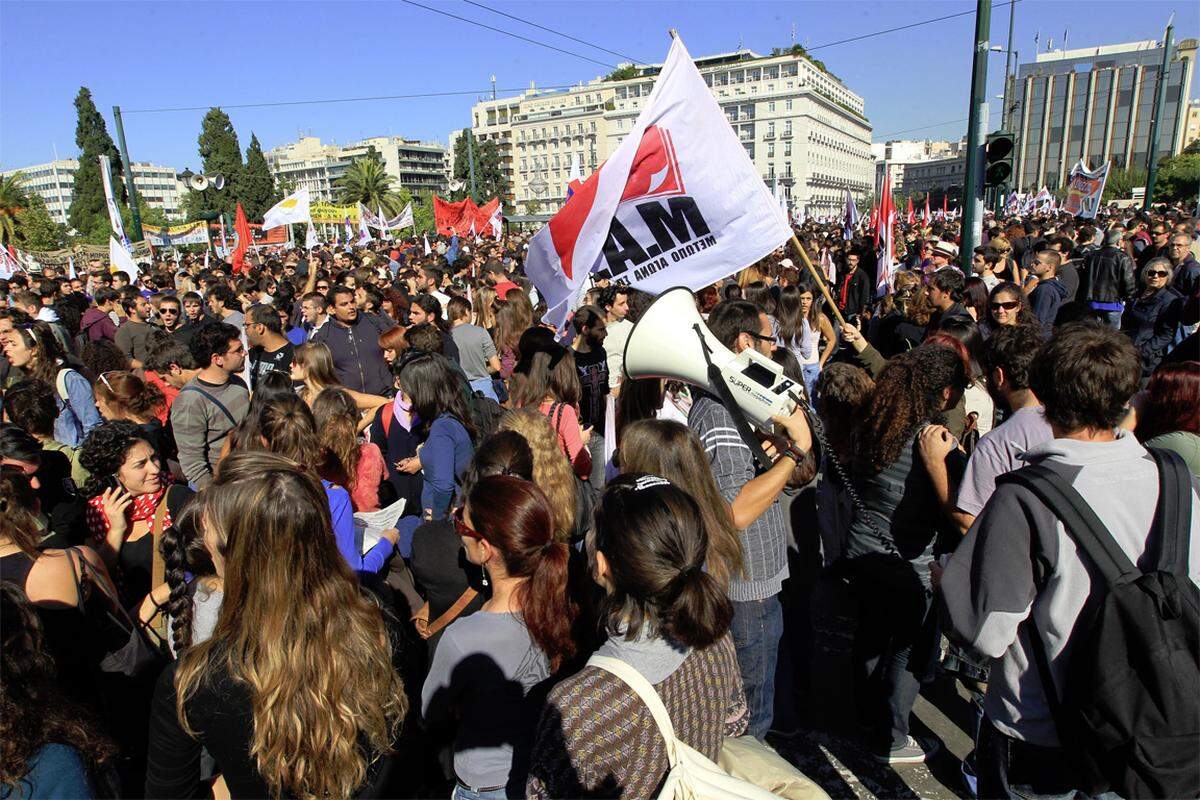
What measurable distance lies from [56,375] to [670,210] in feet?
15.6

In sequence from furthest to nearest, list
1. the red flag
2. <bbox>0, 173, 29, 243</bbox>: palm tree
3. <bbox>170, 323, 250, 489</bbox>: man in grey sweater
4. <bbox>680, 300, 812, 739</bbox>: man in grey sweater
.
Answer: <bbox>0, 173, 29, 243</bbox>: palm tree, the red flag, <bbox>170, 323, 250, 489</bbox>: man in grey sweater, <bbox>680, 300, 812, 739</bbox>: man in grey sweater

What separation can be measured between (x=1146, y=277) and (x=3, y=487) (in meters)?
8.78

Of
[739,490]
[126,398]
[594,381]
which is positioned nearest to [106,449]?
[126,398]

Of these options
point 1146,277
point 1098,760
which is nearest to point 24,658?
point 1098,760

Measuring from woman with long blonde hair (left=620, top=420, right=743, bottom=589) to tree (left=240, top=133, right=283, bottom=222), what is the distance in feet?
227

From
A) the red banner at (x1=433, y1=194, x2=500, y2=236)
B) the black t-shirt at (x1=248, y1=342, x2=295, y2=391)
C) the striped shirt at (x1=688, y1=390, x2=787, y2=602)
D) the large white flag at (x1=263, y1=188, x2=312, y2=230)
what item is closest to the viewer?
the striped shirt at (x1=688, y1=390, x2=787, y2=602)

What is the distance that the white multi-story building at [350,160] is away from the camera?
142 m

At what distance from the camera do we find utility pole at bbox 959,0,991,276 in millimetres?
7051

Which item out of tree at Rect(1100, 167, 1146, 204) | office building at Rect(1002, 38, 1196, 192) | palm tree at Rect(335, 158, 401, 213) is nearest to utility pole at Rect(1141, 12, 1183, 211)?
tree at Rect(1100, 167, 1146, 204)

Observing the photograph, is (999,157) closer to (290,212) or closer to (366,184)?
(290,212)

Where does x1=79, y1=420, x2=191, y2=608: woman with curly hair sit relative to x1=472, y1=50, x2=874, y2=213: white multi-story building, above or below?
below

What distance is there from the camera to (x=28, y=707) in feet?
5.06

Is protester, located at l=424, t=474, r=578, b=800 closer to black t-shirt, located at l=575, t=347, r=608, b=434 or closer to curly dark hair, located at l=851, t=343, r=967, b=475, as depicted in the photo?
curly dark hair, located at l=851, t=343, r=967, b=475

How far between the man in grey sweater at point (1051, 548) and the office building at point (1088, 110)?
348 ft
